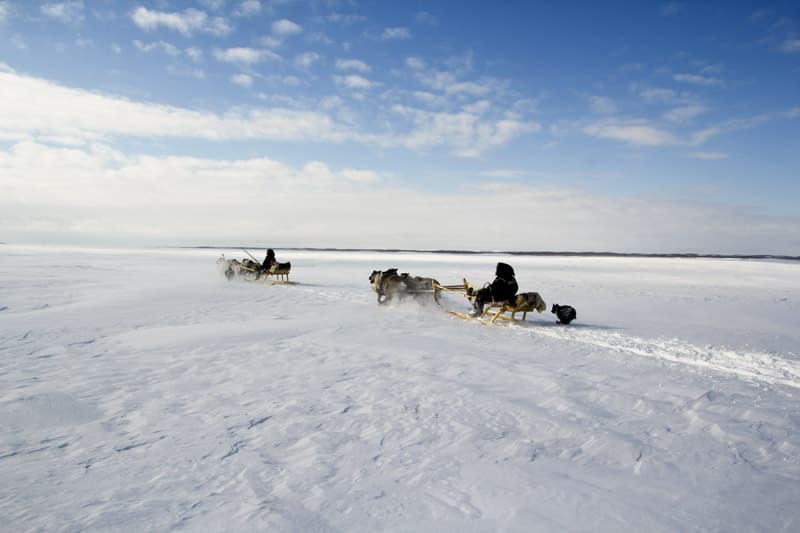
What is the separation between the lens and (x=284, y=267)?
65.2 ft

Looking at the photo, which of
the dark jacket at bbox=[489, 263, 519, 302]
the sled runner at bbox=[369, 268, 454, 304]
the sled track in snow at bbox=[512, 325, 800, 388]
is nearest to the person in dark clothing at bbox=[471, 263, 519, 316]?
the dark jacket at bbox=[489, 263, 519, 302]

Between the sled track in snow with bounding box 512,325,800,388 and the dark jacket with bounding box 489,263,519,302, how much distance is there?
1.30m

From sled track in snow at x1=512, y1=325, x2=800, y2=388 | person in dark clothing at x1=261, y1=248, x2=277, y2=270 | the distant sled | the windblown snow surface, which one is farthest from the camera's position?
person in dark clothing at x1=261, y1=248, x2=277, y2=270

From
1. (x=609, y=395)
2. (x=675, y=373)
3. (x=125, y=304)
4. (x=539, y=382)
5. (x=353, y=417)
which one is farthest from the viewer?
(x=125, y=304)

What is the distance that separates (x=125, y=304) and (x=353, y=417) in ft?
36.6

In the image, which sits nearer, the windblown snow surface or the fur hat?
the windblown snow surface

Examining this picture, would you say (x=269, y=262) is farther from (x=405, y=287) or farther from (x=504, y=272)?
(x=504, y=272)

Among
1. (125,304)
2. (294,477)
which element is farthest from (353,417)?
(125,304)

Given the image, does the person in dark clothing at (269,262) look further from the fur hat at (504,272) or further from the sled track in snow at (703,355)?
the sled track in snow at (703,355)

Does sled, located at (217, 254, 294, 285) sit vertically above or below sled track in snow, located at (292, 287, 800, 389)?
above

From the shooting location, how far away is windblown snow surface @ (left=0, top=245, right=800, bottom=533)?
126 inches

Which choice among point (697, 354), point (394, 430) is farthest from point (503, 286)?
point (394, 430)

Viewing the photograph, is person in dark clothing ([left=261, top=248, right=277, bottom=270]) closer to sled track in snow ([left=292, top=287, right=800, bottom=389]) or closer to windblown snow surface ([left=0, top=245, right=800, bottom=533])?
windblown snow surface ([left=0, top=245, right=800, bottom=533])

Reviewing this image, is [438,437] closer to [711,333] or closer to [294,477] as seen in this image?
[294,477]
